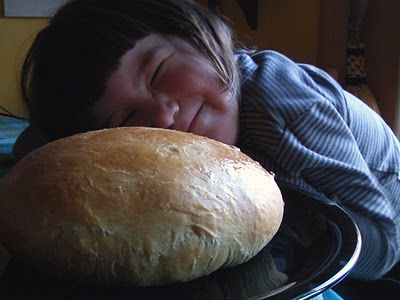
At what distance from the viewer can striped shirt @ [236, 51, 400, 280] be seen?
73cm

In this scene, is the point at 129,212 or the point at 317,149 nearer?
the point at 129,212

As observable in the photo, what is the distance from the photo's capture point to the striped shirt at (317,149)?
28.6 inches

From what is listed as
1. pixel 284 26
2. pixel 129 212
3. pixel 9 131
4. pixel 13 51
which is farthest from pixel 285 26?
pixel 129 212

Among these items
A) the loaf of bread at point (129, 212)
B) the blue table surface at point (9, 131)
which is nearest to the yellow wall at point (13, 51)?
the blue table surface at point (9, 131)

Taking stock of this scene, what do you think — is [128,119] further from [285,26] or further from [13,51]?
[285,26]

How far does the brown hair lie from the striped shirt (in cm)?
5

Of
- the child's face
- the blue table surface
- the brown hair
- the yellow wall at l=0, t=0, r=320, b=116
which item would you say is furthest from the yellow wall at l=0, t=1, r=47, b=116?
the child's face

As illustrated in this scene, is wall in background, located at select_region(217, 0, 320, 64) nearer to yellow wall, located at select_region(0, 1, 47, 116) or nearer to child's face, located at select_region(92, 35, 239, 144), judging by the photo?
yellow wall, located at select_region(0, 1, 47, 116)

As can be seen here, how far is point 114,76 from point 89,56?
72 millimetres

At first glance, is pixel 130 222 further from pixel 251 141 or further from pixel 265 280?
pixel 251 141

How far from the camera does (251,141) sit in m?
0.77

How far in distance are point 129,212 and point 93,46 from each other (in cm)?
48

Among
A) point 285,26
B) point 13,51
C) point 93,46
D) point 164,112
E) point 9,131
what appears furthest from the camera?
point 285,26

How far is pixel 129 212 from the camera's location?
1.15 feet
